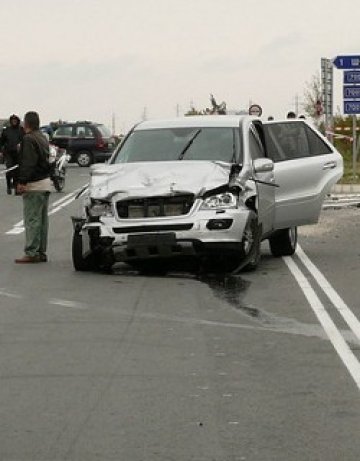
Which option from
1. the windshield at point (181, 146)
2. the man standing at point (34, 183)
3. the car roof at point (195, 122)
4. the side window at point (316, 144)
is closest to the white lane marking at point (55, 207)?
the man standing at point (34, 183)

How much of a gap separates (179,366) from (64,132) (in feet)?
131

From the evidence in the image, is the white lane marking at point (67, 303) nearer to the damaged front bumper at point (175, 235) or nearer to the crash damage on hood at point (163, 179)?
the damaged front bumper at point (175, 235)

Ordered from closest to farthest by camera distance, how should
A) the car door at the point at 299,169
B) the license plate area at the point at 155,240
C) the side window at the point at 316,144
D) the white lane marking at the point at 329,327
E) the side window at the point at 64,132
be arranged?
1. the white lane marking at the point at 329,327
2. the license plate area at the point at 155,240
3. the car door at the point at 299,169
4. the side window at the point at 316,144
5. the side window at the point at 64,132

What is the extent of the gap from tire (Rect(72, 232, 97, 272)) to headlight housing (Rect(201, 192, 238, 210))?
142 centimetres

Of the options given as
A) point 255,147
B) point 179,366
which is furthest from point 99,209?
point 179,366

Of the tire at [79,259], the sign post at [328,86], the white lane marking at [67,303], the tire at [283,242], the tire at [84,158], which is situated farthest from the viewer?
the tire at [84,158]

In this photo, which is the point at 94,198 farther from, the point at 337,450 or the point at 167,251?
the point at 337,450

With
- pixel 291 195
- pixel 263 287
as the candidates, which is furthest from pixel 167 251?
pixel 291 195

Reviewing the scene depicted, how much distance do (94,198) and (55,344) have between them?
4325mm

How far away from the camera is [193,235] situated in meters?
12.9

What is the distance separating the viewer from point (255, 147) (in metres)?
14.6

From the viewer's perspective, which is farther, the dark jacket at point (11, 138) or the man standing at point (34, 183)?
the dark jacket at point (11, 138)

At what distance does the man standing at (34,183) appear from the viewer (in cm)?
1466

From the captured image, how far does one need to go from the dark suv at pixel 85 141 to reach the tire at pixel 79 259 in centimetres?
3346
